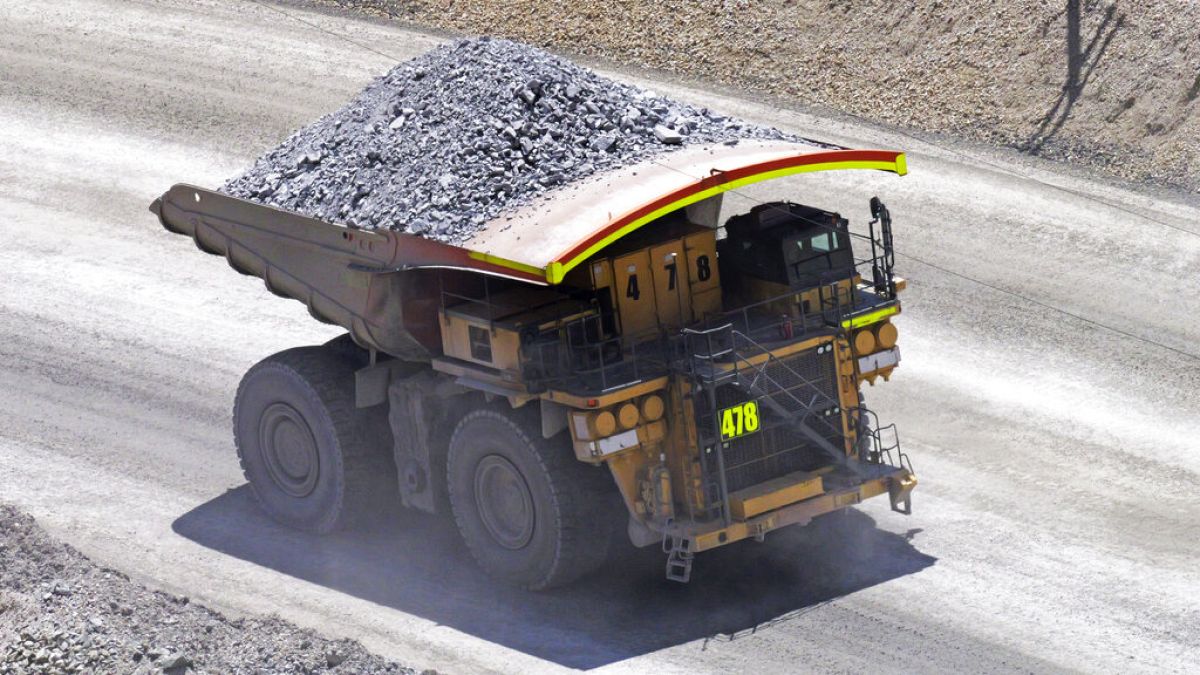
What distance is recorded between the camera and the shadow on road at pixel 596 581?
13.5 m

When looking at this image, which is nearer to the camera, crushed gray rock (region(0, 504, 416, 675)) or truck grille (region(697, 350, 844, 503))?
crushed gray rock (region(0, 504, 416, 675))

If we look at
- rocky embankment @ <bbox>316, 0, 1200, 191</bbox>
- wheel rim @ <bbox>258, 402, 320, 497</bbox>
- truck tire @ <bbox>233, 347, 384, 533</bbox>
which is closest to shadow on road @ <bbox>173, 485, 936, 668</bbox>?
truck tire @ <bbox>233, 347, 384, 533</bbox>

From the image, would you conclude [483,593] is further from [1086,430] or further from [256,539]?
[1086,430]

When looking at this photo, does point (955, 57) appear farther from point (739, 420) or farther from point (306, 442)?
point (306, 442)

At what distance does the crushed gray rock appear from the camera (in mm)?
12305

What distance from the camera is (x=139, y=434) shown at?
17500mm

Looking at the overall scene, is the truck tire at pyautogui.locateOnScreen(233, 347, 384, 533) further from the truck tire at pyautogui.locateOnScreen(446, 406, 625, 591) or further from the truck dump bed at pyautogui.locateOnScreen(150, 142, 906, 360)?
the truck tire at pyautogui.locateOnScreen(446, 406, 625, 591)

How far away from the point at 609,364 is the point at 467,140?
2.21m

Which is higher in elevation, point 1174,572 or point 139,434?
point 139,434

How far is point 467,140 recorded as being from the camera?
14453 millimetres

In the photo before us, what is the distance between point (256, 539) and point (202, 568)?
712mm

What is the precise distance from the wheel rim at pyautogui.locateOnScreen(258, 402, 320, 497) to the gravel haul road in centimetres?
43

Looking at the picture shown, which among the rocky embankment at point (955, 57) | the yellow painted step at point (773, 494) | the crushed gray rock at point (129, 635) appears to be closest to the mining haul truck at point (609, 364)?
the yellow painted step at point (773, 494)

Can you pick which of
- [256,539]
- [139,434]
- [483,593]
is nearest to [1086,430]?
[483,593]
